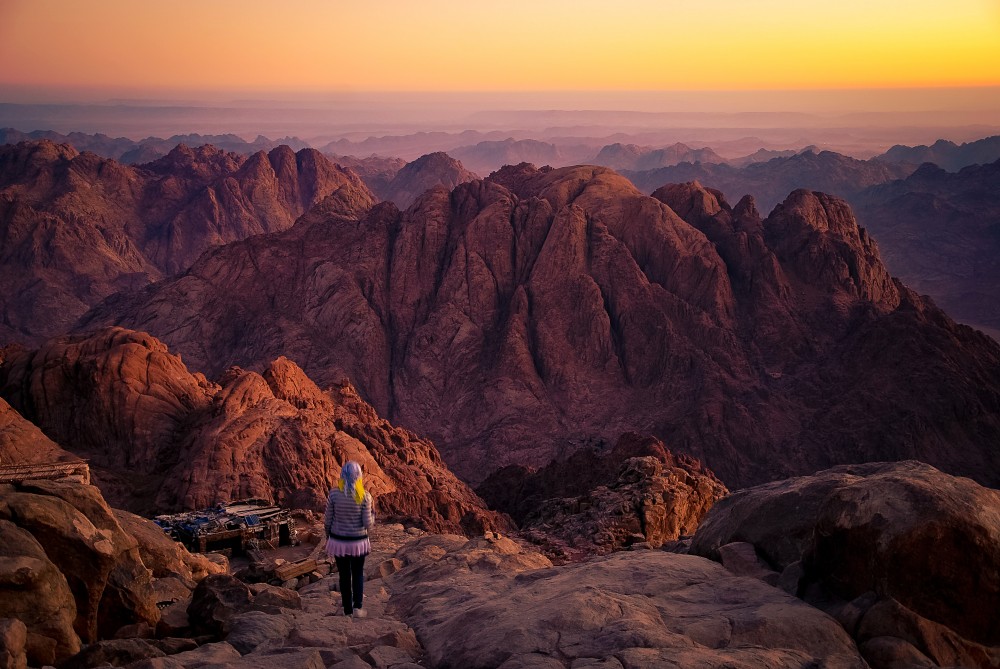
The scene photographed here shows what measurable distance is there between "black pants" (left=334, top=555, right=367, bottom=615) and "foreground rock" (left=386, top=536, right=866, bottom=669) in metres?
0.77

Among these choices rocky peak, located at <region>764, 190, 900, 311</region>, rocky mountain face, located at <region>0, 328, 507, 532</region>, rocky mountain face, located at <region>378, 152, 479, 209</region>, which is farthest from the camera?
rocky mountain face, located at <region>378, 152, 479, 209</region>

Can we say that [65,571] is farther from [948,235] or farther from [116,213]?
[948,235]

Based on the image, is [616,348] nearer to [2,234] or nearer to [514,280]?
[514,280]

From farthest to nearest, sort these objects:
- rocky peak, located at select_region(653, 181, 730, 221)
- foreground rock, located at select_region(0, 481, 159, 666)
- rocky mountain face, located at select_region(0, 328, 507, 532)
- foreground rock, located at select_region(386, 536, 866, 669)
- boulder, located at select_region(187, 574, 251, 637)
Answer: rocky peak, located at select_region(653, 181, 730, 221), rocky mountain face, located at select_region(0, 328, 507, 532), boulder, located at select_region(187, 574, 251, 637), foreground rock, located at select_region(0, 481, 159, 666), foreground rock, located at select_region(386, 536, 866, 669)

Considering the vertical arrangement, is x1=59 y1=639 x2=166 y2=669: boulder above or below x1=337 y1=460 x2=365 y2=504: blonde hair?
below

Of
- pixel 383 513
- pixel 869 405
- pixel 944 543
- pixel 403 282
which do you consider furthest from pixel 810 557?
pixel 403 282

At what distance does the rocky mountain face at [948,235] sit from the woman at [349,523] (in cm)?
11036

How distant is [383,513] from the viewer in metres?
30.4

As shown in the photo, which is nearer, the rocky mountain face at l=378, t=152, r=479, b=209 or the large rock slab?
the large rock slab

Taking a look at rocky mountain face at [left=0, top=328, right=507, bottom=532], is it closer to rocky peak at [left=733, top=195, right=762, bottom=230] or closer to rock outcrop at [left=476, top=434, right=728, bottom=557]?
rock outcrop at [left=476, top=434, right=728, bottom=557]

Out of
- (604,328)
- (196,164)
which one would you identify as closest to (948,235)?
(604,328)

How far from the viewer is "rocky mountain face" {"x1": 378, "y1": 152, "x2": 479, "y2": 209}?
14862 cm

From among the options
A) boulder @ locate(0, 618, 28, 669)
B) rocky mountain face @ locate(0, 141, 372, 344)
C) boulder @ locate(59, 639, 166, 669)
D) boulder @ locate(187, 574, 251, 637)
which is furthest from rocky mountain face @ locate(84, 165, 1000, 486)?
boulder @ locate(0, 618, 28, 669)

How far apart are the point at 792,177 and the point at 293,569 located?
185 m
